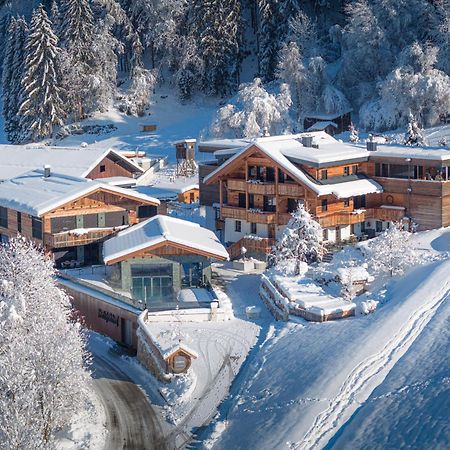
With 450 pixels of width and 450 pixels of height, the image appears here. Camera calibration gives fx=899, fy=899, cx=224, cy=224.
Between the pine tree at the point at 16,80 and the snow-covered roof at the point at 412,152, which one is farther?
the pine tree at the point at 16,80

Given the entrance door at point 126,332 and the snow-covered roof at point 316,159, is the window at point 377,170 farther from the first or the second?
the entrance door at point 126,332

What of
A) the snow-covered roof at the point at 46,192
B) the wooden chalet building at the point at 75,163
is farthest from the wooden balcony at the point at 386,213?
the wooden chalet building at the point at 75,163

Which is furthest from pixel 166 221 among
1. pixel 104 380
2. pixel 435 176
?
pixel 435 176

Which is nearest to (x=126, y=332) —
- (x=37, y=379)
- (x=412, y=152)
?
(x=37, y=379)

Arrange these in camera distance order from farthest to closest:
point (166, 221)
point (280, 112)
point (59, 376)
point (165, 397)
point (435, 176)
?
point (280, 112) < point (435, 176) < point (166, 221) < point (165, 397) < point (59, 376)

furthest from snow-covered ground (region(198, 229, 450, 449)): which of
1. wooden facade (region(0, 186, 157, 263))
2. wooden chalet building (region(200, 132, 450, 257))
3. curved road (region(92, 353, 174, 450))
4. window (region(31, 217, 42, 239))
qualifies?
window (region(31, 217, 42, 239))

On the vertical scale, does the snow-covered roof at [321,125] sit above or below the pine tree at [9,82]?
below

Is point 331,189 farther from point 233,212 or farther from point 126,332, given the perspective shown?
point 126,332

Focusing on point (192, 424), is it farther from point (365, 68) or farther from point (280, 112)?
point (365, 68)
